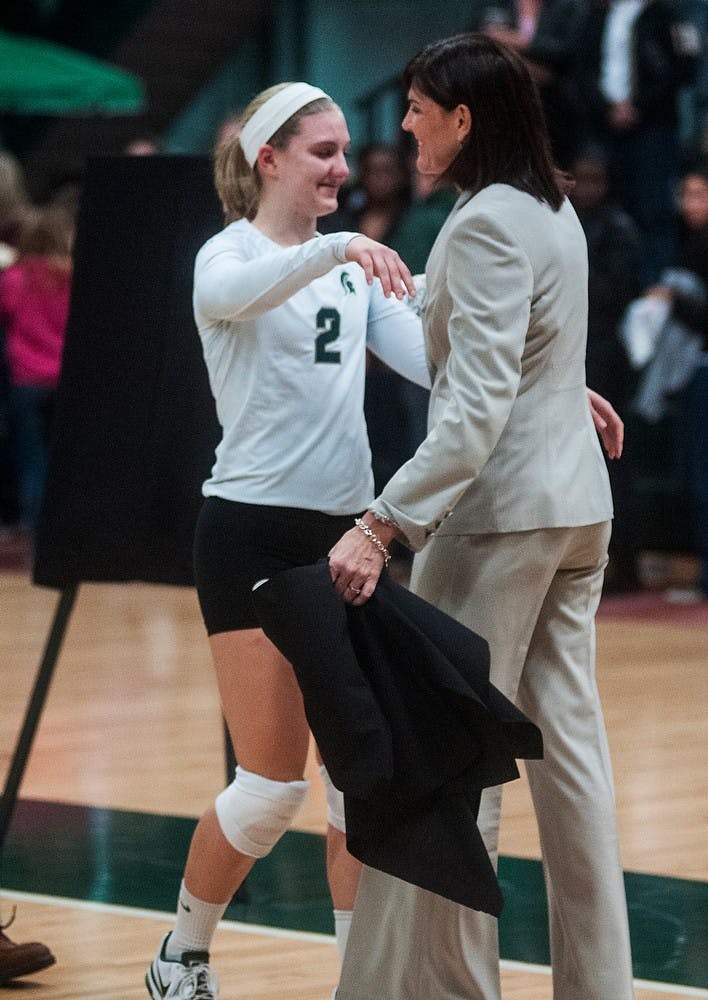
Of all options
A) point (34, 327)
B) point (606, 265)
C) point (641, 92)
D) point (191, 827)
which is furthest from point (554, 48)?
point (191, 827)

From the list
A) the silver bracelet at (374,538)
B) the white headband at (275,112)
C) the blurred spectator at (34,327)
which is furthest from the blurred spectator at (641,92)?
the silver bracelet at (374,538)

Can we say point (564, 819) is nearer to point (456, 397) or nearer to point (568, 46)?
point (456, 397)

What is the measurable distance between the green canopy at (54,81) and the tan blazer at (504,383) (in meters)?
11.0

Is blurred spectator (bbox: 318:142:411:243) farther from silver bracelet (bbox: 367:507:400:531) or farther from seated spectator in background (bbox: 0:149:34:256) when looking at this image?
silver bracelet (bbox: 367:507:400:531)

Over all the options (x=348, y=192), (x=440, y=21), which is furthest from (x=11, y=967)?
(x=440, y=21)

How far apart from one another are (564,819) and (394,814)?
348mm

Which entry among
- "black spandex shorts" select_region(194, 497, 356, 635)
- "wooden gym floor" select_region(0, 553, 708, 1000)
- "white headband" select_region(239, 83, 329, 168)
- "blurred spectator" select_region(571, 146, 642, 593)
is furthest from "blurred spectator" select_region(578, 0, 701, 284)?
"black spandex shorts" select_region(194, 497, 356, 635)

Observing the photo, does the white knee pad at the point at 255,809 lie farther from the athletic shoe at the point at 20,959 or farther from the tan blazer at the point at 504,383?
the tan blazer at the point at 504,383

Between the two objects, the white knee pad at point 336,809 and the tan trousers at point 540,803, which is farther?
the white knee pad at point 336,809

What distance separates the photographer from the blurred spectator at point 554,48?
10.1 m

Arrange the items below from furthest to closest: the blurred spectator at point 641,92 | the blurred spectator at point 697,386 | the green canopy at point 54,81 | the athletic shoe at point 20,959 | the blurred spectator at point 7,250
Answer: the green canopy at point 54,81 < the blurred spectator at point 7,250 < the blurred spectator at point 641,92 < the blurred spectator at point 697,386 < the athletic shoe at point 20,959

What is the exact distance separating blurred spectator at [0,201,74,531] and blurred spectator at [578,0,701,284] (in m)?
2.95

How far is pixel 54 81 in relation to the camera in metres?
13.8

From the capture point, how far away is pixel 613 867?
11.1 ft
